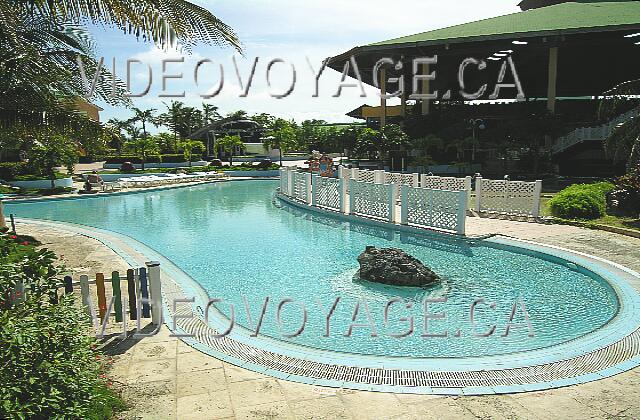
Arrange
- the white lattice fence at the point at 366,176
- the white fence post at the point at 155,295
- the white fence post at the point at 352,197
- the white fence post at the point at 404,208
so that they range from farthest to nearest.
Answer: the white lattice fence at the point at 366,176 < the white fence post at the point at 352,197 < the white fence post at the point at 404,208 < the white fence post at the point at 155,295

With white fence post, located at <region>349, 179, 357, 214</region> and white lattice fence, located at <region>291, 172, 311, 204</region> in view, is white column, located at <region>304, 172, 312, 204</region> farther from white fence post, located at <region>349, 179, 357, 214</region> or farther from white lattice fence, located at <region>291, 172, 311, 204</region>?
white fence post, located at <region>349, 179, 357, 214</region>

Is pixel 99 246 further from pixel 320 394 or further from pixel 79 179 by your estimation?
pixel 79 179

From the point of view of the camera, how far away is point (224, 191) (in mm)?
26125

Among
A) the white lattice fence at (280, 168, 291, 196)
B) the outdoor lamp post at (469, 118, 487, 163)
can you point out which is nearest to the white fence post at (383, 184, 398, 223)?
the white lattice fence at (280, 168, 291, 196)

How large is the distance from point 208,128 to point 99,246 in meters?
48.5

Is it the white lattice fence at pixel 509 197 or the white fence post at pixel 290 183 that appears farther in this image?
the white fence post at pixel 290 183

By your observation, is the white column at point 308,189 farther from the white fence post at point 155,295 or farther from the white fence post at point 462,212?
the white fence post at point 155,295

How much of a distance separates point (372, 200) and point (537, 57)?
90.0ft

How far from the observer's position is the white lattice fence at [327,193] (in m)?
16.2

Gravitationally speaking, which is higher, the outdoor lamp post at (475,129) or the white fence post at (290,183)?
the outdoor lamp post at (475,129)

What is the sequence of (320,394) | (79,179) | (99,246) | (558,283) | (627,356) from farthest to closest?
(79,179), (99,246), (558,283), (627,356), (320,394)

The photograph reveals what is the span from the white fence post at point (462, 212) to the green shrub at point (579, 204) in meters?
3.62

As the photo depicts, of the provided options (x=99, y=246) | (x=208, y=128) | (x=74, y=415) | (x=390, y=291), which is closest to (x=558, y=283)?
(x=390, y=291)

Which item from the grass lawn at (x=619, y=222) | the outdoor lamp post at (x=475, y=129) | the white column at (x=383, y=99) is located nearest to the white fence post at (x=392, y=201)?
the grass lawn at (x=619, y=222)
